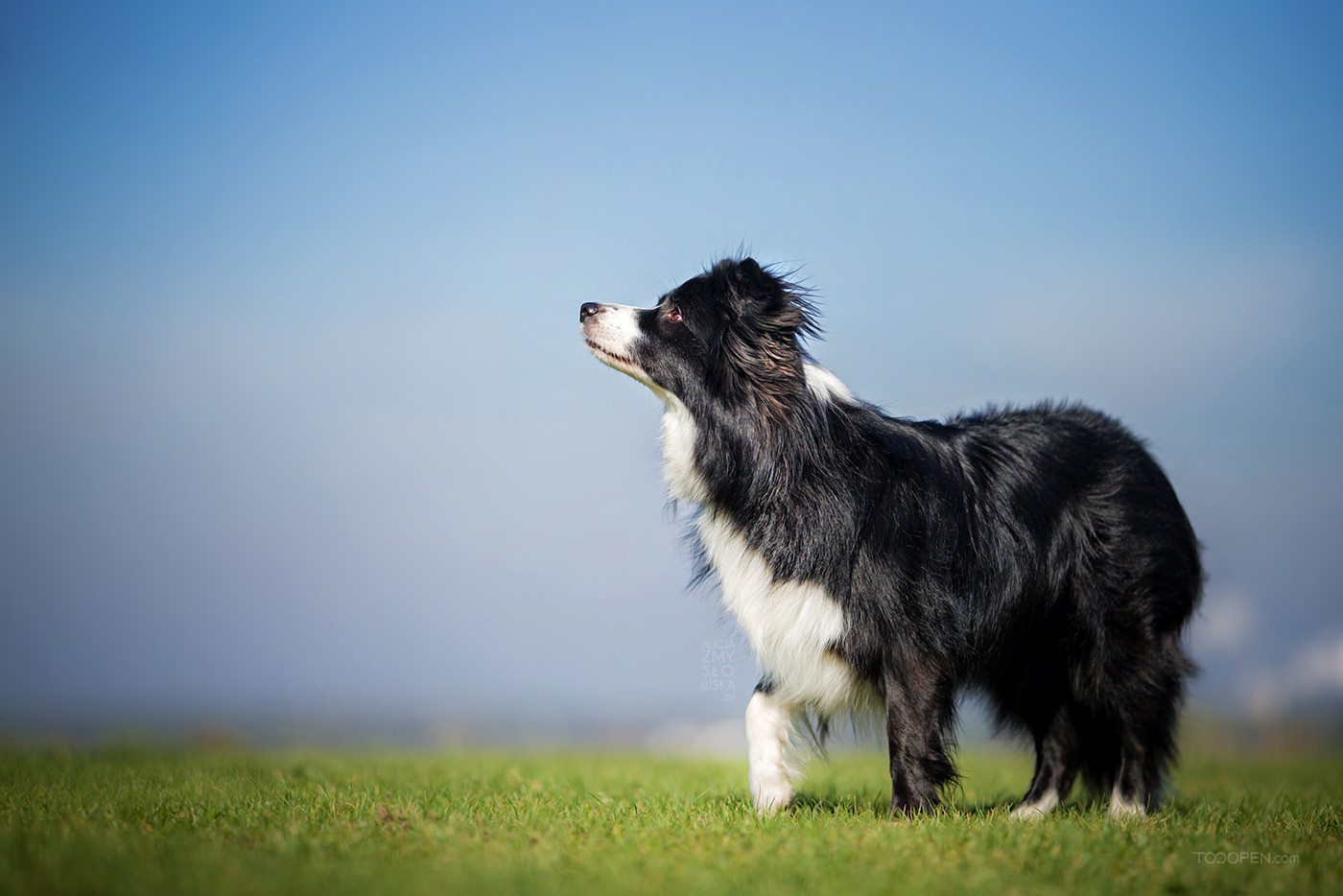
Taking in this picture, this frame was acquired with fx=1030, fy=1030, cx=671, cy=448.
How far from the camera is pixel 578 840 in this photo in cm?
441

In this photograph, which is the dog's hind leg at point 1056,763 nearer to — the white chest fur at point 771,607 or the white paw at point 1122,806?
the white paw at point 1122,806

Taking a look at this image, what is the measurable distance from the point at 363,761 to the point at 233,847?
13.9 ft

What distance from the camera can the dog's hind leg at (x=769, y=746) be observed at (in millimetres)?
5508

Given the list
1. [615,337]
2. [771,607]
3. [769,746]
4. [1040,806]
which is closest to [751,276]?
[615,337]

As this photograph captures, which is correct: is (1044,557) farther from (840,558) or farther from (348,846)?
(348,846)

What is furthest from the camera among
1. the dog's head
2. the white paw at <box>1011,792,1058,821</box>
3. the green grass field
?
the white paw at <box>1011,792,1058,821</box>

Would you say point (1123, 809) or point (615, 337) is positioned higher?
point (615, 337)

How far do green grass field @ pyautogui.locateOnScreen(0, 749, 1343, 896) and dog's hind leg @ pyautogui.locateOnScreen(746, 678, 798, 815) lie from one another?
0.18 m

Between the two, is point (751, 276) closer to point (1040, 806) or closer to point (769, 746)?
point (769, 746)

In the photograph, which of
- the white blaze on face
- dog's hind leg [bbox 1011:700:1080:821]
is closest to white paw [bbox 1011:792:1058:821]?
dog's hind leg [bbox 1011:700:1080:821]

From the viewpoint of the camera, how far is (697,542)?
579 centimetres

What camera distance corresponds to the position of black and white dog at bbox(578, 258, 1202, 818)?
5.27 meters

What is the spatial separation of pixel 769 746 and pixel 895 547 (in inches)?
50.7

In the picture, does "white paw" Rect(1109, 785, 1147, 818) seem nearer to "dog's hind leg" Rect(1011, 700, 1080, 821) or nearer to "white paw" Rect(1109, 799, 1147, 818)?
"white paw" Rect(1109, 799, 1147, 818)
